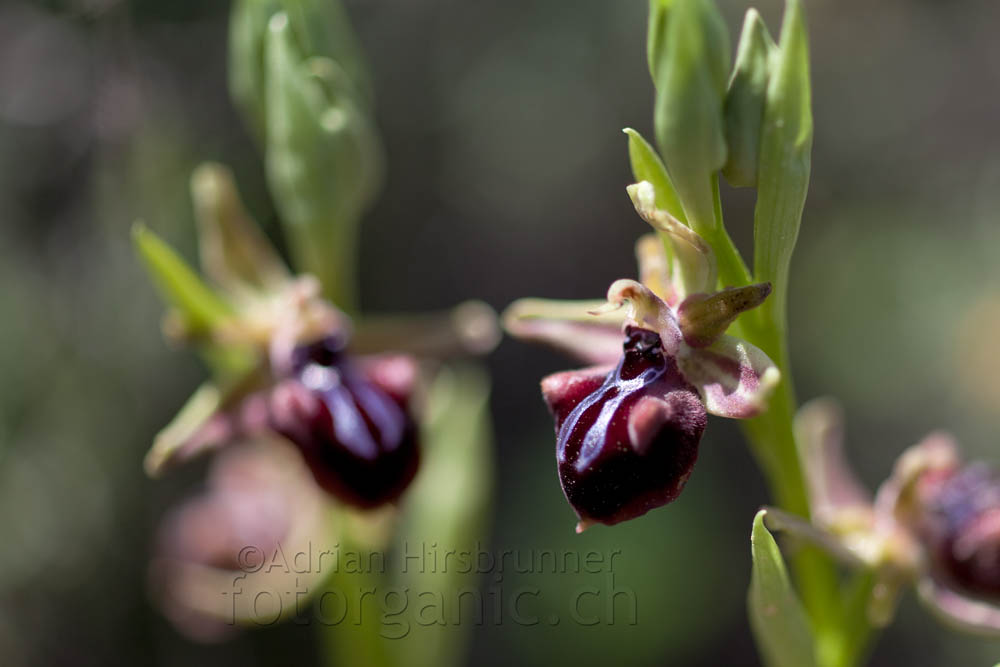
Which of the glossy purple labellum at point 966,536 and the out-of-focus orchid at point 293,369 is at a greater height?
the out-of-focus orchid at point 293,369

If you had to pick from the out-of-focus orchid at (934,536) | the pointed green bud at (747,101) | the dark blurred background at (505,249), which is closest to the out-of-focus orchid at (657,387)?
the pointed green bud at (747,101)

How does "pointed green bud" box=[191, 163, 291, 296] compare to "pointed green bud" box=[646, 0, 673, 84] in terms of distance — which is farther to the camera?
"pointed green bud" box=[191, 163, 291, 296]

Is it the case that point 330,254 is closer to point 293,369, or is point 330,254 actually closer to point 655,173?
point 293,369

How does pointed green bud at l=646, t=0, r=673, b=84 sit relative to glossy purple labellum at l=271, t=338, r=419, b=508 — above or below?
above

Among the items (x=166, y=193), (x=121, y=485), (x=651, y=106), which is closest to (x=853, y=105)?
(x=651, y=106)

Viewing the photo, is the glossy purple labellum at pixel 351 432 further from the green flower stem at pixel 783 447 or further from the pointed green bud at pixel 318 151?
the green flower stem at pixel 783 447

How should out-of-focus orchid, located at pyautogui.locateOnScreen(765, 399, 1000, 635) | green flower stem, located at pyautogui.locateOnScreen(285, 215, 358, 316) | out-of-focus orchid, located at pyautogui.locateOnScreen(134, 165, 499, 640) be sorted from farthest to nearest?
green flower stem, located at pyautogui.locateOnScreen(285, 215, 358, 316) → out-of-focus orchid, located at pyautogui.locateOnScreen(134, 165, 499, 640) → out-of-focus orchid, located at pyautogui.locateOnScreen(765, 399, 1000, 635)

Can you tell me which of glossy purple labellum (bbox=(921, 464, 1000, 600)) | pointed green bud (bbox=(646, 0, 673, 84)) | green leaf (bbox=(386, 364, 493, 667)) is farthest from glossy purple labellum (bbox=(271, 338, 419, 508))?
glossy purple labellum (bbox=(921, 464, 1000, 600))

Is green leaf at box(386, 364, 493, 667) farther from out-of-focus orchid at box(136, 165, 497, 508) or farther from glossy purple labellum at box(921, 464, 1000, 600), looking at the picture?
glossy purple labellum at box(921, 464, 1000, 600)
